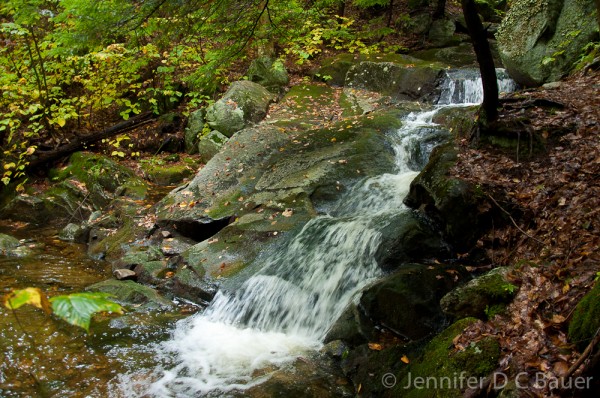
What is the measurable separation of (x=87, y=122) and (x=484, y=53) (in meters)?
11.6

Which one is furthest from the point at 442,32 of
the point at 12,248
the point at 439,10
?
the point at 12,248

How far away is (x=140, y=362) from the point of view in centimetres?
495

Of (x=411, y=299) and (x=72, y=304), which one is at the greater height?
(x=72, y=304)

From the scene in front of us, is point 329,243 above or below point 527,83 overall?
below

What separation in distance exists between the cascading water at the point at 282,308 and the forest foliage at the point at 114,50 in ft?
9.44

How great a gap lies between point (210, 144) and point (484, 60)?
302 inches

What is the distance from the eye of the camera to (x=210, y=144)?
11.6 meters

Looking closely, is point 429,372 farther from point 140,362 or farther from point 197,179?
point 197,179

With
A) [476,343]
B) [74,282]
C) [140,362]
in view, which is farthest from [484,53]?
[74,282]

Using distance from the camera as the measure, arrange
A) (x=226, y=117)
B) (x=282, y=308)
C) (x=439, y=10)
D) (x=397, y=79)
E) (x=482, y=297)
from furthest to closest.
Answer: (x=439, y=10) < (x=397, y=79) < (x=226, y=117) < (x=282, y=308) < (x=482, y=297)

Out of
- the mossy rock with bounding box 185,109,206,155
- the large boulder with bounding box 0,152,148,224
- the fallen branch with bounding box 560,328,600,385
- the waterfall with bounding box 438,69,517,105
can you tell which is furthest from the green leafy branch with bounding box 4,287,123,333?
the mossy rock with bounding box 185,109,206,155

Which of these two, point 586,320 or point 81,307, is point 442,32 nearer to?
point 586,320

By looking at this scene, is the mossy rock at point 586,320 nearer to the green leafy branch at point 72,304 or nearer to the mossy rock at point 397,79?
the green leafy branch at point 72,304

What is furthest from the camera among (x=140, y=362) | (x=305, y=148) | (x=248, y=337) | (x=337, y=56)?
(x=337, y=56)
